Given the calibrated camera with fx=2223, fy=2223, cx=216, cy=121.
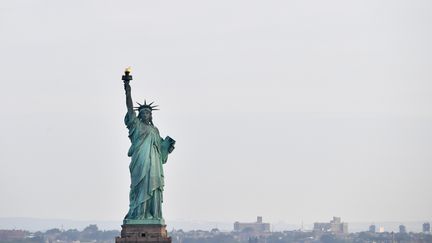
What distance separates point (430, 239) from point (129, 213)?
11772 cm

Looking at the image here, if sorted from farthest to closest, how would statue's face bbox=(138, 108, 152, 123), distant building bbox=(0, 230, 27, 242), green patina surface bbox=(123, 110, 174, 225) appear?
distant building bbox=(0, 230, 27, 242) → statue's face bbox=(138, 108, 152, 123) → green patina surface bbox=(123, 110, 174, 225)

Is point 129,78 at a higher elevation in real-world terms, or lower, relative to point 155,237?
higher

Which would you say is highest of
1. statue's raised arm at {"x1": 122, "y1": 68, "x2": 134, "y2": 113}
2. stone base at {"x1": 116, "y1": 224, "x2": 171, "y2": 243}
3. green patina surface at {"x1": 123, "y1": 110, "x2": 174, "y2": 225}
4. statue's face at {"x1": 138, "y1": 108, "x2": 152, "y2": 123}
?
statue's raised arm at {"x1": 122, "y1": 68, "x2": 134, "y2": 113}

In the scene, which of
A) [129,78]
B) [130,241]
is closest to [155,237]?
[130,241]

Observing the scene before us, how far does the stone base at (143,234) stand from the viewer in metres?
59.9

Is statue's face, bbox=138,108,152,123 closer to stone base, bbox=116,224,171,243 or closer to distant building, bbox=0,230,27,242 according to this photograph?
stone base, bbox=116,224,171,243

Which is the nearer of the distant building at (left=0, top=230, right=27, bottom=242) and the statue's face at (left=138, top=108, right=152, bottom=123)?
the statue's face at (left=138, top=108, right=152, bottom=123)

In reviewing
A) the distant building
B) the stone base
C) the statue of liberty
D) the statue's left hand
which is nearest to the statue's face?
the statue of liberty

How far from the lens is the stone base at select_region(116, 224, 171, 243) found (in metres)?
59.9

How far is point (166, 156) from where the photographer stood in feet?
203

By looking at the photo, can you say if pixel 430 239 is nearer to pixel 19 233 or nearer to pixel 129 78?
pixel 19 233

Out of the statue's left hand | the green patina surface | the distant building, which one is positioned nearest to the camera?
the green patina surface

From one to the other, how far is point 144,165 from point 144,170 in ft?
0.46

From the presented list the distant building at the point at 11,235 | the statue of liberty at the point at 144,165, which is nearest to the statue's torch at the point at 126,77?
the statue of liberty at the point at 144,165
